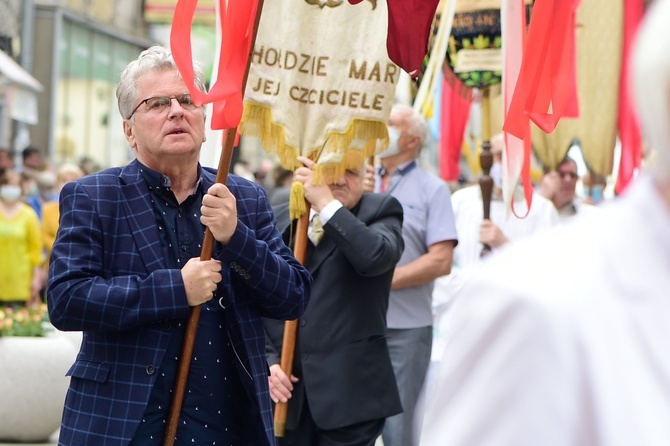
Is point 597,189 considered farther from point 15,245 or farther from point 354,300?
point 354,300

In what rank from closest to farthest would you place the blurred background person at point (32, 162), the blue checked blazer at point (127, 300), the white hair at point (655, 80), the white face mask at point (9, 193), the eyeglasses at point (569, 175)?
the white hair at point (655, 80) → the blue checked blazer at point (127, 300) → the eyeglasses at point (569, 175) → the white face mask at point (9, 193) → the blurred background person at point (32, 162)

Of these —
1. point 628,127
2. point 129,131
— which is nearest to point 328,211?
point 129,131

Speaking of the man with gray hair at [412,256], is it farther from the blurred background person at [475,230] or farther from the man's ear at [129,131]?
the man's ear at [129,131]

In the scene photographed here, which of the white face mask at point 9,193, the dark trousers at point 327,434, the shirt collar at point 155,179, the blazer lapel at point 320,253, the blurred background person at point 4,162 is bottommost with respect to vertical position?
the dark trousers at point 327,434

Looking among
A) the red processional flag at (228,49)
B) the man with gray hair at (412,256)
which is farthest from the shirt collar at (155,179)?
the man with gray hair at (412,256)

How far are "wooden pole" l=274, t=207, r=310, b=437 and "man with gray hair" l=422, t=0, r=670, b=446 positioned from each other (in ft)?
12.6

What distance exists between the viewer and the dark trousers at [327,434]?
17.5 feet

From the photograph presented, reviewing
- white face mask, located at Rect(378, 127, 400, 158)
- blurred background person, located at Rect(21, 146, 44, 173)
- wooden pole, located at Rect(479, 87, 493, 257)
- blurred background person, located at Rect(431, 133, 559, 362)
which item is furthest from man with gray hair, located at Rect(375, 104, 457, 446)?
blurred background person, located at Rect(21, 146, 44, 173)

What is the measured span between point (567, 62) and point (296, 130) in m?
1.18

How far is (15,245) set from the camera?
43.7ft

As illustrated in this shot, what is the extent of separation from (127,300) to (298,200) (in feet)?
6.34

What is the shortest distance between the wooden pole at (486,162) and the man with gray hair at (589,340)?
606 centimetres

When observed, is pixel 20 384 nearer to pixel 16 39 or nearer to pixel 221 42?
pixel 221 42

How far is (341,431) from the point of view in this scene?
5.32 metres
